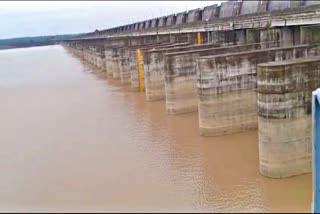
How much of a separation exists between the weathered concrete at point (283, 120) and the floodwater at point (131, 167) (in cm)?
47

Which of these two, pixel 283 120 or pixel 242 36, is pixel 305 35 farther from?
Answer: pixel 283 120

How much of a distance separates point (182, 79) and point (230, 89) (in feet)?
16.3

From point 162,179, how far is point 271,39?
1253cm

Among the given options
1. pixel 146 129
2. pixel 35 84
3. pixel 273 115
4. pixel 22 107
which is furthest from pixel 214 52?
pixel 35 84

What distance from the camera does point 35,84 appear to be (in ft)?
139

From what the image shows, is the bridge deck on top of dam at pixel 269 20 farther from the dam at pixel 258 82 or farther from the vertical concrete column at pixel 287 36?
the vertical concrete column at pixel 287 36

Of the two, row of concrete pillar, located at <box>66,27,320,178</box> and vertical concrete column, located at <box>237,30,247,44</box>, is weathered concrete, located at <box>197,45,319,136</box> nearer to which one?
row of concrete pillar, located at <box>66,27,320,178</box>

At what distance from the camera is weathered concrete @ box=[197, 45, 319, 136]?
55.7ft

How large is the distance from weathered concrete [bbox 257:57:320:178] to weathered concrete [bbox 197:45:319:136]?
4415mm

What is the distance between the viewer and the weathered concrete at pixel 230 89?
16969 mm

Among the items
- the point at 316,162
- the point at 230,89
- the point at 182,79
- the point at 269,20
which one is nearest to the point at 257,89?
the point at 230,89

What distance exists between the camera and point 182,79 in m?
21.8

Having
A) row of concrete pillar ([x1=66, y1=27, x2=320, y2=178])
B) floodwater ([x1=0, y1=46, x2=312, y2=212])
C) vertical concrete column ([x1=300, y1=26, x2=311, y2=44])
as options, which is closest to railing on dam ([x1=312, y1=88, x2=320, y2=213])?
floodwater ([x1=0, y1=46, x2=312, y2=212])

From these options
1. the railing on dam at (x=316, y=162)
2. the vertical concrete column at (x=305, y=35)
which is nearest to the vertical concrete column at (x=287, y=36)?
the vertical concrete column at (x=305, y=35)
